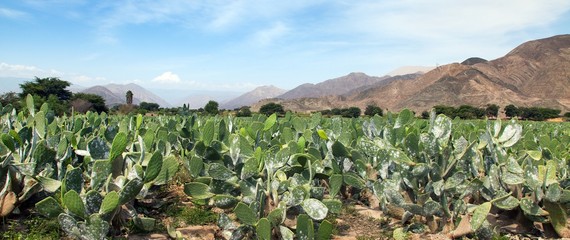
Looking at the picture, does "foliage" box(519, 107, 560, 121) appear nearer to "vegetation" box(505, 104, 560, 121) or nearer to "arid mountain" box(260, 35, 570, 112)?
"vegetation" box(505, 104, 560, 121)

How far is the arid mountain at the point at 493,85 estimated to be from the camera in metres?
105

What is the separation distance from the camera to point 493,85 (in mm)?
115562

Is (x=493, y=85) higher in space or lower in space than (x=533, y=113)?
higher

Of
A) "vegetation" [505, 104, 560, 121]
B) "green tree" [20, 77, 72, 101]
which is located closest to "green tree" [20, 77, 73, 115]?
"green tree" [20, 77, 72, 101]

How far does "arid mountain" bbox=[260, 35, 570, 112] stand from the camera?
344 ft

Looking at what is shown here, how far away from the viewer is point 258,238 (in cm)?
292

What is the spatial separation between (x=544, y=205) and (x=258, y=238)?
2310 mm

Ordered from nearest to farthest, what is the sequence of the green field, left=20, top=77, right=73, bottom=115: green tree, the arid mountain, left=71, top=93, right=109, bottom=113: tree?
the green field → left=71, top=93, right=109, bottom=113: tree → left=20, top=77, right=73, bottom=115: green tree → the arid mountain

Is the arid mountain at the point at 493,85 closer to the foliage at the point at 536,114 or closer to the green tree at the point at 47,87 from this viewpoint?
the foliage at the point at 536,114

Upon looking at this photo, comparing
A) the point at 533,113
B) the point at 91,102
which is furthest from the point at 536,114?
the point at 91,102

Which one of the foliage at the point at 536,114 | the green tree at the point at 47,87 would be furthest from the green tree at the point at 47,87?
the foliage at the point at 536,114

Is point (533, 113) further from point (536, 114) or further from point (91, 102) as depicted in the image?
point (91, 102)

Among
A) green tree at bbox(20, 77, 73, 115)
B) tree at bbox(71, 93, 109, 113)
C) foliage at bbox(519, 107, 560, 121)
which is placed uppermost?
green tree at bbox(20, 77, 73, 115)

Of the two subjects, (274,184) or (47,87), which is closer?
(274,184)
